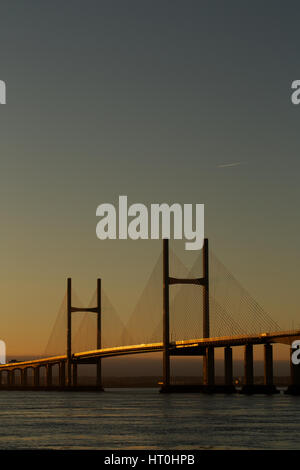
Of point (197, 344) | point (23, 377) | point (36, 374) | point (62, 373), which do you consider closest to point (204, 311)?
point (197, 344)

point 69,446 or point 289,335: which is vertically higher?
point 289,335

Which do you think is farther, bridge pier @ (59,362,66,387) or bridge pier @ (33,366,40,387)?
bridge pier @ (33,366,40,387)

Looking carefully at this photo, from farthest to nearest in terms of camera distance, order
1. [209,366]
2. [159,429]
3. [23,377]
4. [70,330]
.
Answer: [23,377], [70,330], [209,366], [159,429]

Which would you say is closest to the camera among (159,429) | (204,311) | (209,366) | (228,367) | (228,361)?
(159,429)

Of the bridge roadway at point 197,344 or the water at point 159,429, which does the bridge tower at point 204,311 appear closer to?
the bridge roadway at point 197,344

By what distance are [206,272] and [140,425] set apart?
49.5m

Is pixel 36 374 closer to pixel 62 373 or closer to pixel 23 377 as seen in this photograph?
pixel 23 377

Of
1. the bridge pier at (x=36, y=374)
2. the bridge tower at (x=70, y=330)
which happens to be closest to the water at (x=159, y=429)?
the bridge tower at (x=70, y=330)

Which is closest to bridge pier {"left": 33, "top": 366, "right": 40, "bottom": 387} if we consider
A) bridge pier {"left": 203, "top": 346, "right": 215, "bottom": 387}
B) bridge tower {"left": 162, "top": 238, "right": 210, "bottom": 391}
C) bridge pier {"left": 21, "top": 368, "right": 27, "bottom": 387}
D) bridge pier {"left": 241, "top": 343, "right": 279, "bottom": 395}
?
bridge pier {"left": 21, "top": 368, "right": 27, "bottom": 387}

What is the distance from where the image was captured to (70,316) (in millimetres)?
134125

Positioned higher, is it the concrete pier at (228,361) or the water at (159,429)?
the concrete pier at (228,361)

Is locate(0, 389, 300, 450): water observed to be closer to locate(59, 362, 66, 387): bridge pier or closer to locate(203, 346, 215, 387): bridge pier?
locate(203, 346, 215, 387): bridge pier
